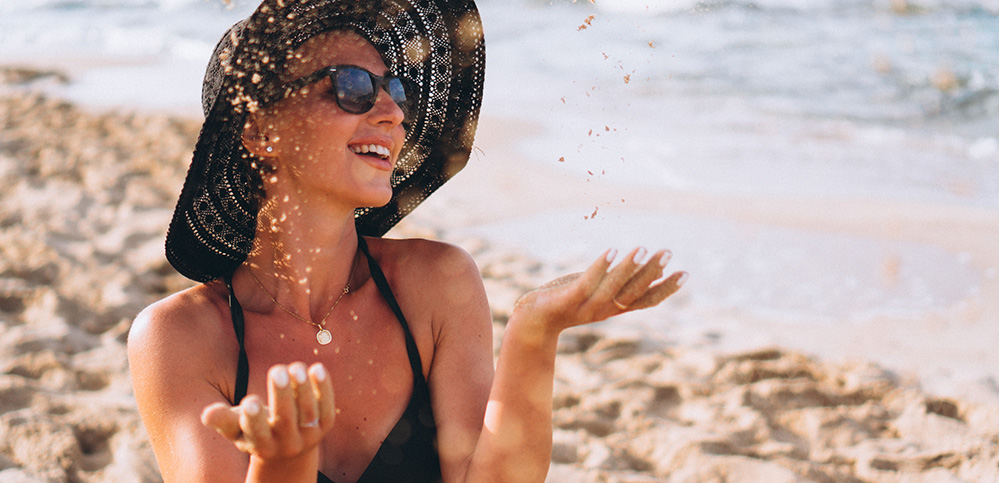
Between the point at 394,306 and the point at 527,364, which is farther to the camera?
the point at 394,306

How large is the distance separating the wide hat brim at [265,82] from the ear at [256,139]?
2 centimetres

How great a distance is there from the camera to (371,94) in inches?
69.8

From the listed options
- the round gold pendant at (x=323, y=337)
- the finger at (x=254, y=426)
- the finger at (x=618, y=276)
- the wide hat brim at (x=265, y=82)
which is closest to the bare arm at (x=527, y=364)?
the finger at (x=618, y=276)

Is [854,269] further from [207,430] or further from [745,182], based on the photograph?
[207,430]

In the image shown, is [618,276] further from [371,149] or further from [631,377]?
[631,377]

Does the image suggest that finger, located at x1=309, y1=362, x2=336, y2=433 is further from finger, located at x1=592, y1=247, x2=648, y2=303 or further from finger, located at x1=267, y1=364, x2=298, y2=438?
finger, located at x1=592, y1=247, x2=648, y2=303

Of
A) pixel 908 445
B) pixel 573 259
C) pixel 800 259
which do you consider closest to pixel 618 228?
pixel 573 259

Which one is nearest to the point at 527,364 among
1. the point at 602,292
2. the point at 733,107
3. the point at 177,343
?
the point at 602,292

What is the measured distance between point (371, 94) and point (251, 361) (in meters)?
0.69

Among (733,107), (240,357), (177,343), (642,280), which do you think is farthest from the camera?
(733,107)

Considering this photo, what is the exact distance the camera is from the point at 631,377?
3.64 meters

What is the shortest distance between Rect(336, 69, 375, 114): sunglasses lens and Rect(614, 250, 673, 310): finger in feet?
2.49

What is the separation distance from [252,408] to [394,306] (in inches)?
33.7

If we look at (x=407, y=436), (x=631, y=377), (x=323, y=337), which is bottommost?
(x=631, y=377)
